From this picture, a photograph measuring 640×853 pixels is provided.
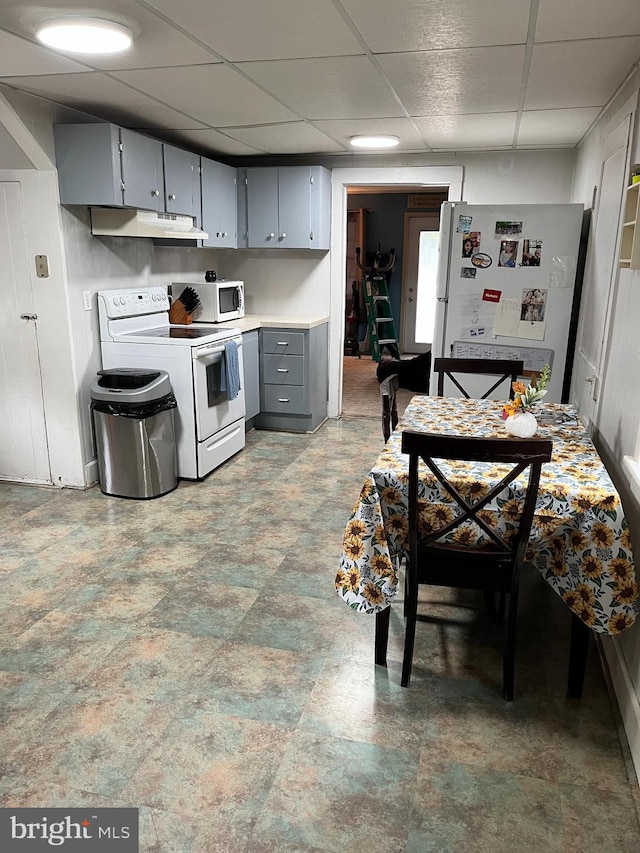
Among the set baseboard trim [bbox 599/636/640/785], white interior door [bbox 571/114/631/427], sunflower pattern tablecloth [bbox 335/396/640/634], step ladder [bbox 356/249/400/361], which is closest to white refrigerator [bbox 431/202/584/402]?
white interior door [bbox 571/114/631/427]

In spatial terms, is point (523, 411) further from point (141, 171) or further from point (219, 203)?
point (219, 203)

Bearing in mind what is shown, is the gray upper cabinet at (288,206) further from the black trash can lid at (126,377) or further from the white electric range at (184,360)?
the black trash can lid at (126,377)

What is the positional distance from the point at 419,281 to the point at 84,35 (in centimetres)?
732

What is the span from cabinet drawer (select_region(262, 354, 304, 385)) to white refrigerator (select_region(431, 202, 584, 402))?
148 centimetres

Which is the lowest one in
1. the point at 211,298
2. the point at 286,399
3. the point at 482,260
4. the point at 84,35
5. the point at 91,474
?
the point at 91,474

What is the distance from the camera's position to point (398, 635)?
8.42 ft

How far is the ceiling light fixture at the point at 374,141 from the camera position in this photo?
4.53m

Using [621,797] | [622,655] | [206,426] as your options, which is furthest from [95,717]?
[206,426]

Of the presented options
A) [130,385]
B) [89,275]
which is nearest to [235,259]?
[89,275]

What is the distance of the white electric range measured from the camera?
4.08 metres

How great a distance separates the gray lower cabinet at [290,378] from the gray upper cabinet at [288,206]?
0.79 meters

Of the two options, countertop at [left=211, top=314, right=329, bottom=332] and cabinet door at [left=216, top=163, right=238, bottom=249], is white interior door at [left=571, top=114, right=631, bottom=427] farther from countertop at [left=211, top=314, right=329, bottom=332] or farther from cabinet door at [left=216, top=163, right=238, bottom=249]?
cabinet door at [left=216, top=163, right=238, bottom=249]

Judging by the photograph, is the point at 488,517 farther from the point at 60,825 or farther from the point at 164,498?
the point at 164,498

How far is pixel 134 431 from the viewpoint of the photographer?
150 inches
